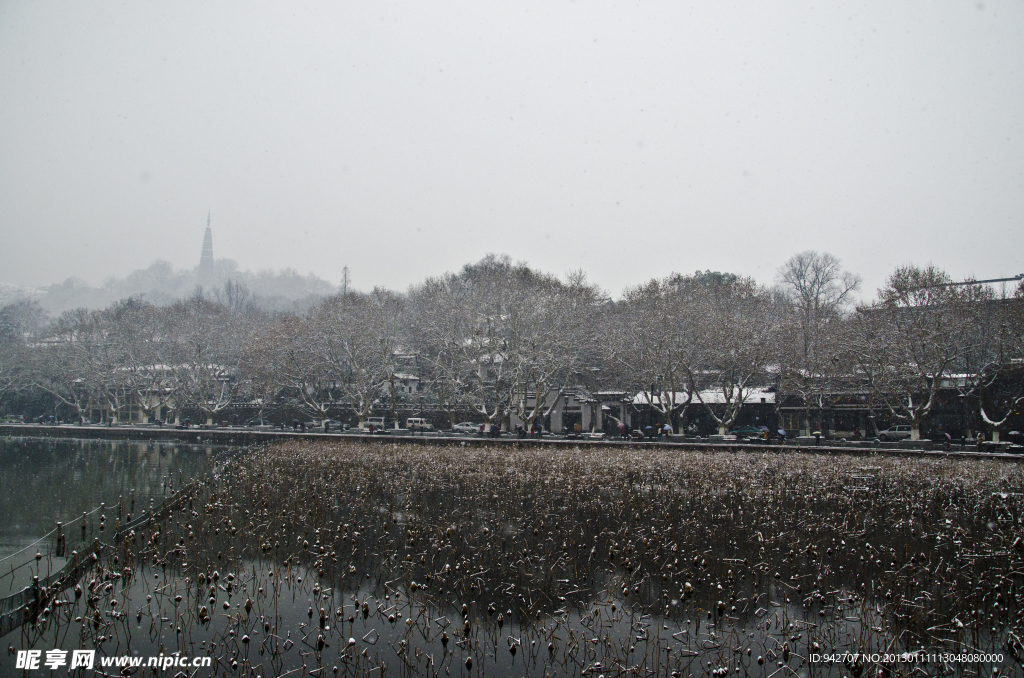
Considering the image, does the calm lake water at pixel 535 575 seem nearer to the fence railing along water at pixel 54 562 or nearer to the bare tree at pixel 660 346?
the fence railing along water at pixel 54 562

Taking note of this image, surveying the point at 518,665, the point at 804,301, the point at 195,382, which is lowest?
the point at 518,665

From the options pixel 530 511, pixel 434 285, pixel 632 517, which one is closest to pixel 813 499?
pixel 632 517

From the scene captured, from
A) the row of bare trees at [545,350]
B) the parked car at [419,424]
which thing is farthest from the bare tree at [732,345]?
the parked car at [419,424]

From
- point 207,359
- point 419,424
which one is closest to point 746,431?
point 419,424

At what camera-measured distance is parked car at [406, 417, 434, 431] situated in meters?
45.6

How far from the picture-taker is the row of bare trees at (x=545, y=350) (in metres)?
36.0

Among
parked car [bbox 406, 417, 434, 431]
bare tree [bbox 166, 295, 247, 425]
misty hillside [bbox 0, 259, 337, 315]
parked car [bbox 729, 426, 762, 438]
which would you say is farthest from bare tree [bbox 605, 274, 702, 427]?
misty hillside [bbox 0, 259, 337, 315]

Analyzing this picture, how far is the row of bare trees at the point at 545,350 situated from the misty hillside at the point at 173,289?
30255 millimetres

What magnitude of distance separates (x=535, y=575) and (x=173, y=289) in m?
137

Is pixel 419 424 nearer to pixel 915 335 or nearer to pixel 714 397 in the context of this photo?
pixel 714 397

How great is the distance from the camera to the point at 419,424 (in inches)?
1876

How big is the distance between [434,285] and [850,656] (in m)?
46.3

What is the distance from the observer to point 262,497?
16453mm

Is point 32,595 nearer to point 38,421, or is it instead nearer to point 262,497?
point 262,497
